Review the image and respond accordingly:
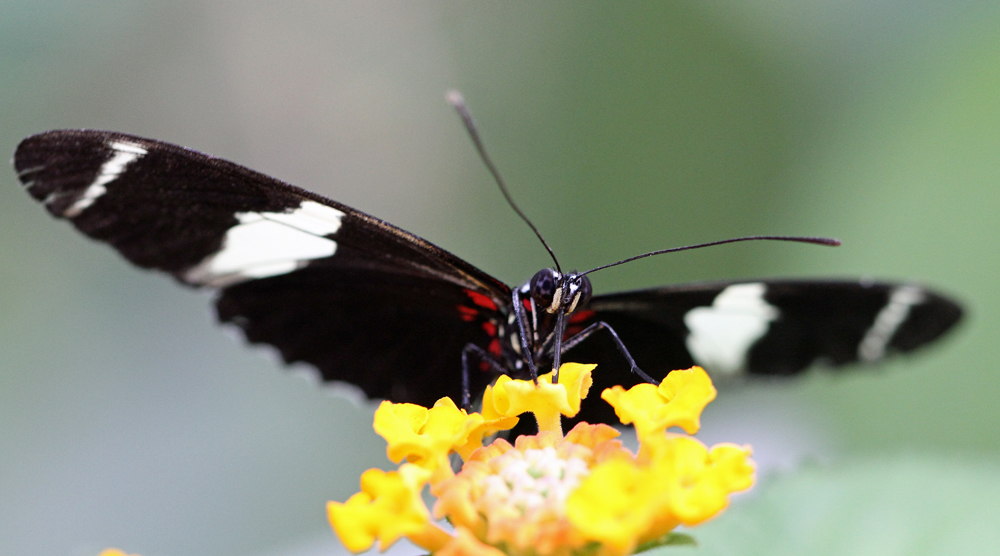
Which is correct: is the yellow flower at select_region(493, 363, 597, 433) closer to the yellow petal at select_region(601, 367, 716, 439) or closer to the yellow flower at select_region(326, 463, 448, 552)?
the yellow petal at select_region(601, 367, 716, 439)

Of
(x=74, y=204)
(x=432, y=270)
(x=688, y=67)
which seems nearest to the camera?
(x=74, y=204)

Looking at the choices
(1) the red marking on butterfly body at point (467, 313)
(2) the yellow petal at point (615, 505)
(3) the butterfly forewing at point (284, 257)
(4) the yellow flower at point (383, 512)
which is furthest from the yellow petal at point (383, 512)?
(1) the red marking on butterfly body at point (467, 313)

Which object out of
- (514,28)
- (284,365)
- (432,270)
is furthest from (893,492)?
(514,28)

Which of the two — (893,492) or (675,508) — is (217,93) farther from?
(675,508)

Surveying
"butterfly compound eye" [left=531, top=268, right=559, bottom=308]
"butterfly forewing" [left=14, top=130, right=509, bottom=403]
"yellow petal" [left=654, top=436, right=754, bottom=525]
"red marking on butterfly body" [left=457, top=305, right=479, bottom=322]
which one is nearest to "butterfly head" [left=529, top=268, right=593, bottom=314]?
"butterfly compound eye" [left=531, top=268, right=559, bottom=308]

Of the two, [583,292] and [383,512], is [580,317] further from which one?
[383,512]

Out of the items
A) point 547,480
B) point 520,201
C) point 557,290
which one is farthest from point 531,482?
point 520,201

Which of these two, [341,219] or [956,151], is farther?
[956,151]
